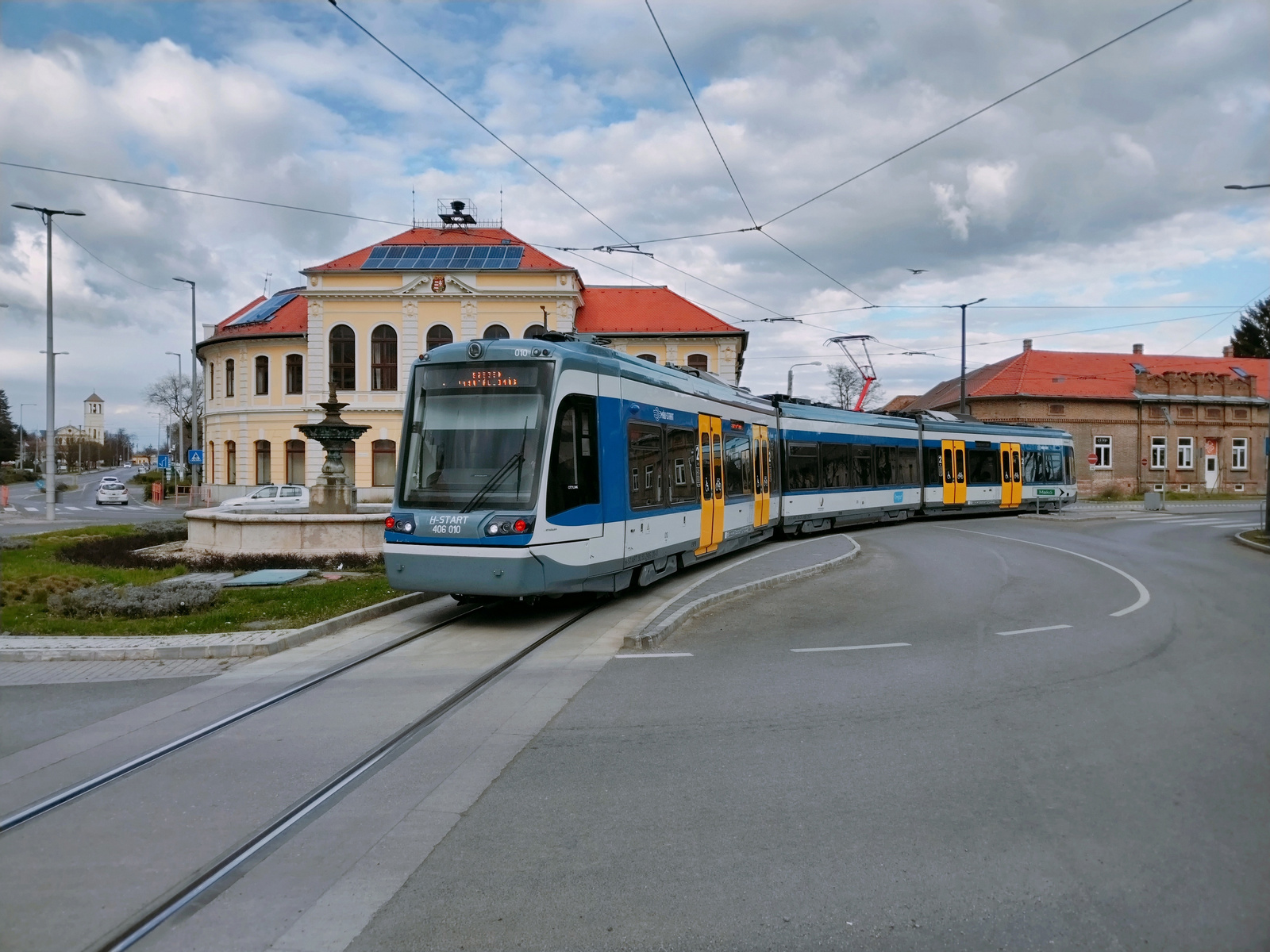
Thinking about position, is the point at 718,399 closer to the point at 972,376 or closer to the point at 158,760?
the point at 158,760

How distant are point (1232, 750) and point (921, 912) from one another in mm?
3554

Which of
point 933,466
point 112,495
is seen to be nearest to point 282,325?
point 112,495

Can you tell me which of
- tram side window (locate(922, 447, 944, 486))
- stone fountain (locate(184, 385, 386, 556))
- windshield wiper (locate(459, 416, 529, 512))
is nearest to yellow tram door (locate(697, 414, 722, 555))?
windshield wiper (locate(459, 416, 529, 512))

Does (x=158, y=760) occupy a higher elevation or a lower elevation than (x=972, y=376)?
lower

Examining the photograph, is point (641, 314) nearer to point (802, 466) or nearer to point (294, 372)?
point (294, 372)

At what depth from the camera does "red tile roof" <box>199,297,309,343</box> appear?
47719 mm

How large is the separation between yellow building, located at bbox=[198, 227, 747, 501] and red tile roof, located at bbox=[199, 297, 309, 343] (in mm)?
91

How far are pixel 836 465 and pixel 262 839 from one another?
20685 mm

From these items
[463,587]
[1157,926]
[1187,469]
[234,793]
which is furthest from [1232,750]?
[1187,469]

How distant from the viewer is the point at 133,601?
1116 centimetres

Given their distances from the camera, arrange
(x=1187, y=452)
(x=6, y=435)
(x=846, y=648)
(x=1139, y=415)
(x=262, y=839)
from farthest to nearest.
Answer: (x=6, y=435)
(x=1187, y=452)
(x=1139, y=415)
(x=846, y=648)
(x=262, y=839)

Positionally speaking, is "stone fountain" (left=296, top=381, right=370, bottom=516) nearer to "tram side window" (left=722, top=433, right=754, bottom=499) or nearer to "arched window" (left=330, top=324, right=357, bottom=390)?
"tram side window" (left=722, top=433, right=754, bottom=499)

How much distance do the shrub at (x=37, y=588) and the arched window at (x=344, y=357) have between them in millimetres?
32393

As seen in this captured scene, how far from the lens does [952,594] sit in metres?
13.4
